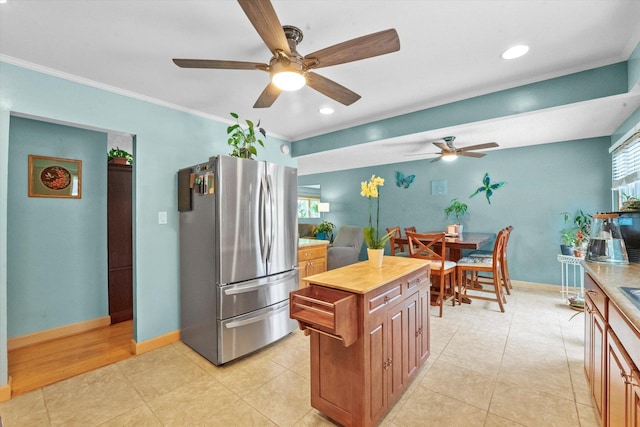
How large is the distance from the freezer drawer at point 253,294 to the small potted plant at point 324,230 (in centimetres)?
384

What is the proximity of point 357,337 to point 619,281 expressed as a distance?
1.31m

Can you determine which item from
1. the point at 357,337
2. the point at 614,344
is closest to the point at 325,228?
the point at 357,337

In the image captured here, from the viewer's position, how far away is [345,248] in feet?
17.5

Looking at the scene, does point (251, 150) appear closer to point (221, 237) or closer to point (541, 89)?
point (221, 237)

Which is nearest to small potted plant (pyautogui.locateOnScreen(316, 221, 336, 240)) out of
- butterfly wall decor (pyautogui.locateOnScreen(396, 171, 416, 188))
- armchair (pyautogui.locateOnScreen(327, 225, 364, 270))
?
armchair (pyautogui.locateOnScreen(327, 225, 364, 270))

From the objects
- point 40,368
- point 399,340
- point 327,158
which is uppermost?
point 327,158

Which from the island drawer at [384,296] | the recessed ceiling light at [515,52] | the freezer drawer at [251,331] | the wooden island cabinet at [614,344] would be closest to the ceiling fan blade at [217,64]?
the island drawer at [384,296]

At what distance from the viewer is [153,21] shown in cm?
167

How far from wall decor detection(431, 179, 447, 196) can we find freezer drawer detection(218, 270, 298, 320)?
141 inches

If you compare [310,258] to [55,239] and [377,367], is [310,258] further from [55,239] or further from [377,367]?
[55,239]

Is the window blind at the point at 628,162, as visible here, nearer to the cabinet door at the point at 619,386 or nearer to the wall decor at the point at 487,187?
the wall decor at the point at 487,187

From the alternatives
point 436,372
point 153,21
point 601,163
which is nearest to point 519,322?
point 436,372

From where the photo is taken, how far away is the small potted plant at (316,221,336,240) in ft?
22.2

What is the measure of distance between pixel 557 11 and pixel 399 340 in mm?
2184
